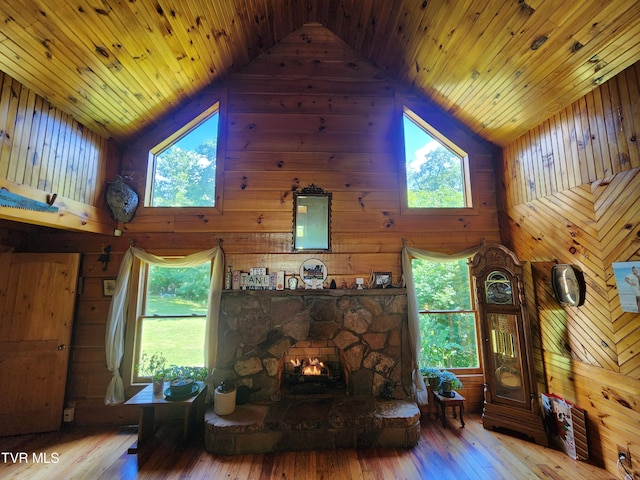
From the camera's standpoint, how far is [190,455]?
267cm

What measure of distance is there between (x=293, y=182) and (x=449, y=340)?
10.2ft

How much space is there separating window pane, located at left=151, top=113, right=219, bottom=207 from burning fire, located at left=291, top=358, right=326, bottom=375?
2.46 meters

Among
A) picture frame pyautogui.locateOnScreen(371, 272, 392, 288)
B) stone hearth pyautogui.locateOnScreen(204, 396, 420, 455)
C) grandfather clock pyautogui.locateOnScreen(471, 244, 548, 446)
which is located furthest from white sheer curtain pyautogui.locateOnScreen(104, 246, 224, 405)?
grandfather clock pyautogui.locateOnScreen(471, 244, 548, 446)

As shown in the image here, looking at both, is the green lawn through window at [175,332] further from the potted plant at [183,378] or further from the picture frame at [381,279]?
the picture frame at [381,279]

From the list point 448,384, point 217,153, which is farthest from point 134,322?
point 448,384

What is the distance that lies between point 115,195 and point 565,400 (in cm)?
570

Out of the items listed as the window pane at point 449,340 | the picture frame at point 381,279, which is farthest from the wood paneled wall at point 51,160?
the window pane at point 449,340

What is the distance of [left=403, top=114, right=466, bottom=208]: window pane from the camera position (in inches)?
156

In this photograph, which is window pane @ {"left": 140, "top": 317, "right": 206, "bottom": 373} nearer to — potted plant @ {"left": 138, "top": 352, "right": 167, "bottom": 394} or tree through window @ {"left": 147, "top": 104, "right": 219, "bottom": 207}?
potted plant @ {"left": 138, "top": 352, "right": 167, "bottom": 394}

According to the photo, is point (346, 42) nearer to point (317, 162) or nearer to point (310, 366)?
point (317, 162)

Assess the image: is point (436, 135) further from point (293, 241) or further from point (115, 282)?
point (115, 282)

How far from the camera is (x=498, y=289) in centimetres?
320

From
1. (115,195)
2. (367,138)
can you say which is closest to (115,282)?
(115,195)

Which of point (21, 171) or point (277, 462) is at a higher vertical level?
point (21, 171)
